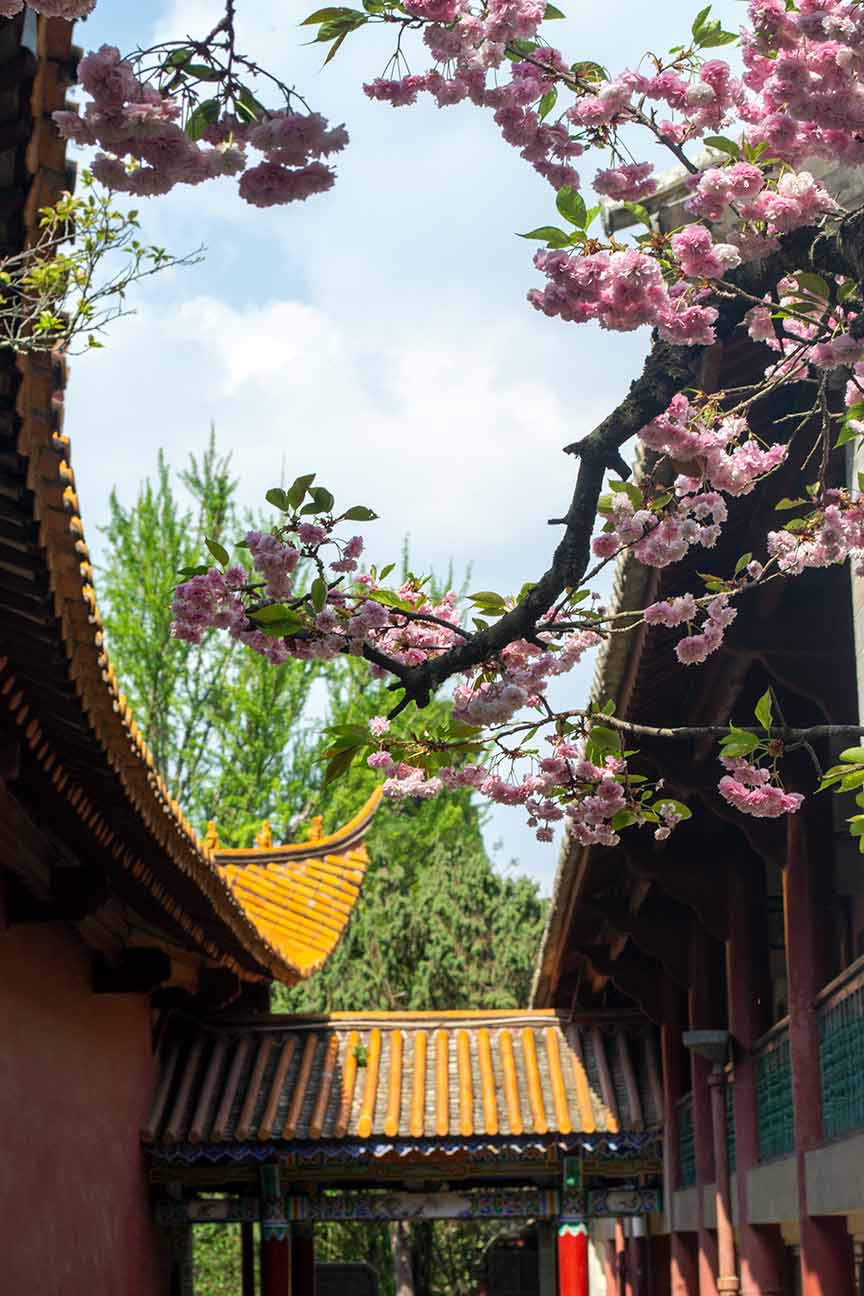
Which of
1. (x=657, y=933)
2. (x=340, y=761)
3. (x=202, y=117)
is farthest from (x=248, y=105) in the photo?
(x=657, y=933)

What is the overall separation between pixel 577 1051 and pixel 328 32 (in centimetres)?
1093

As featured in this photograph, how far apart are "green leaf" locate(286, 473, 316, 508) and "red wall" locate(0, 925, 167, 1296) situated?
4531mm

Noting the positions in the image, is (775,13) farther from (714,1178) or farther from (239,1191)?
(239,1191)

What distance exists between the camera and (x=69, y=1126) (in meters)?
10.1

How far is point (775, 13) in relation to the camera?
3725 millimetres

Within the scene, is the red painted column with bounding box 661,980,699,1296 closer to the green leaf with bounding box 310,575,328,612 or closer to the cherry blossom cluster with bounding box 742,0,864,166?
the green leaf with bounding box 310,575,328,612

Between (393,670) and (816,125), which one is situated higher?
(816,125)

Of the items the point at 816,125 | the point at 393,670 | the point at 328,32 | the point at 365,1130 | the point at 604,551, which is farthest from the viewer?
the point at 365,1130

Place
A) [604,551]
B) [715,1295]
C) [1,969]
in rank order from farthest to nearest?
[715,1295]
[1,969]
[604,551]

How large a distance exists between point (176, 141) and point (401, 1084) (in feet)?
35.4

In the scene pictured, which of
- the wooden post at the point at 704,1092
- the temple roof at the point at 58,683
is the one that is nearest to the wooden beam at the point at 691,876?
the wooden post at the point at 704,1092

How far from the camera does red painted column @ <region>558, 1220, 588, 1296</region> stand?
42.1 feet

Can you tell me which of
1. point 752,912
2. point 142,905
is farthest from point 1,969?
point 752,912

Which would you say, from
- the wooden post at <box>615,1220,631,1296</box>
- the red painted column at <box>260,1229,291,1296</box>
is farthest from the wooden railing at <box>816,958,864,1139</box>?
the wooden post at <box>615,1220,631,1296</box>
